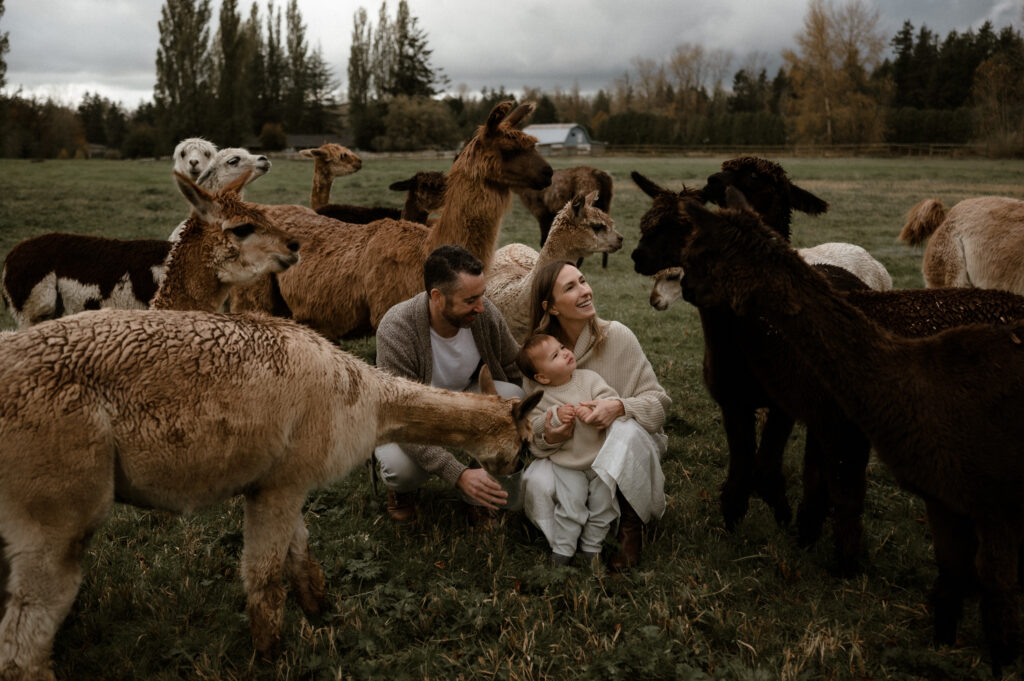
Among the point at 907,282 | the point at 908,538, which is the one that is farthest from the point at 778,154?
the point at 908,538

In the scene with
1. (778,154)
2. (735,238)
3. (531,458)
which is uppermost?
(778,154)

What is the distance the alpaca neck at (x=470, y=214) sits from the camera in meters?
5.67

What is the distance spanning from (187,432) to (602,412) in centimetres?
204

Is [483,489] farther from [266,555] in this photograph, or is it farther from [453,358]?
[266,555]

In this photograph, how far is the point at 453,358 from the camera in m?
4.34

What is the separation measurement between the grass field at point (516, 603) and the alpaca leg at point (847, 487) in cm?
14

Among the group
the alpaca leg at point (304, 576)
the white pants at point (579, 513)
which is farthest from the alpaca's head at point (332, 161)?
the alpaca leg at point (304, 576)

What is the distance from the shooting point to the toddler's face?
4.03m

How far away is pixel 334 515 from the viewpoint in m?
4.54

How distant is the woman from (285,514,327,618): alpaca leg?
117 cm

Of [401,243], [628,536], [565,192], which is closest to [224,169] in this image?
[401,243]

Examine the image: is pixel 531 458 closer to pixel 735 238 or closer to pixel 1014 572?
pixel 735 238

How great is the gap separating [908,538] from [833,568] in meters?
0.66

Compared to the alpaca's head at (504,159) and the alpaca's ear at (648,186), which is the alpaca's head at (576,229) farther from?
the alpaca's ear at (648,186)
